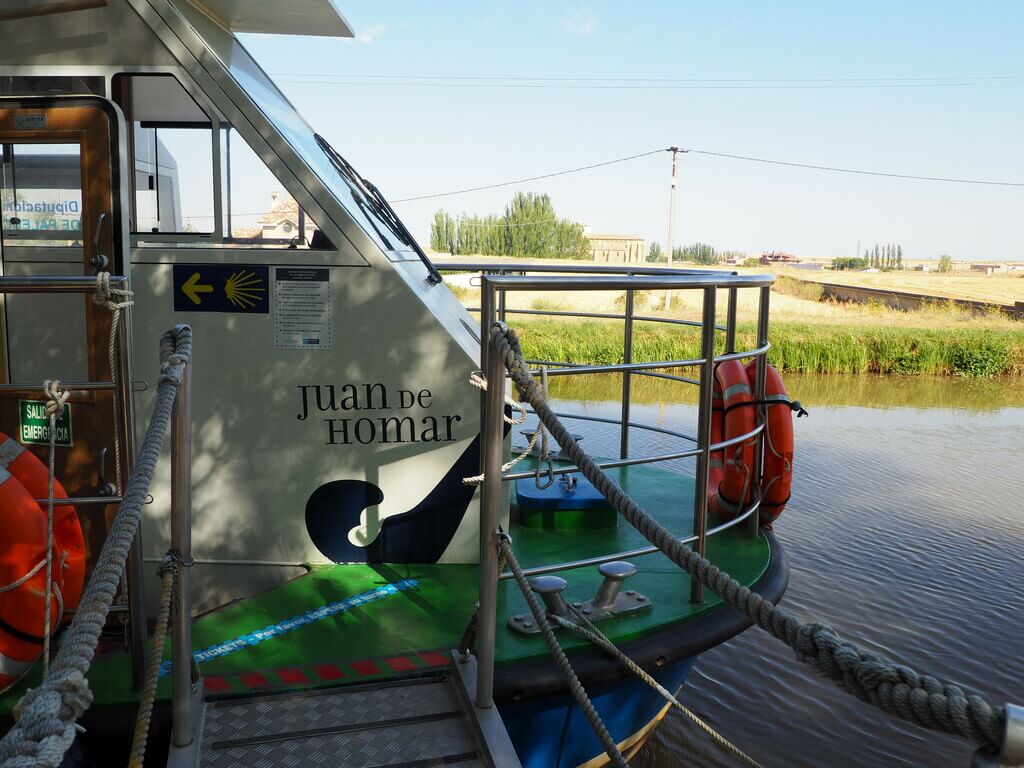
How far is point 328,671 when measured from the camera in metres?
2.94

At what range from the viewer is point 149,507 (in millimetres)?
3707

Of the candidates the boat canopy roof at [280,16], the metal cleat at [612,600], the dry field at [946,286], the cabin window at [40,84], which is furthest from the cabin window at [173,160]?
the dry field at [946,286]

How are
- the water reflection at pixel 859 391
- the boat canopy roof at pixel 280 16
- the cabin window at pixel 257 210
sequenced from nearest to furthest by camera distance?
the cabin window at pixel 257 210
the boat canopy roof at pixel 280 16
the water reflection at pixel 859 391

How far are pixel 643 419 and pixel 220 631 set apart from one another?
1001 cm

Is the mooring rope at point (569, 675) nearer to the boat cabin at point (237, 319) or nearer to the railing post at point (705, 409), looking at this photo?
the railing post at point (705, 409)

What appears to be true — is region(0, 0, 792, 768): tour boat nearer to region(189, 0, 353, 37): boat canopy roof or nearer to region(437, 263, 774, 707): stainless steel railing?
region(437, 263, 774, 707): stainless steel railing

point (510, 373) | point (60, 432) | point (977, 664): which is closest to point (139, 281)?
point (60, 432)

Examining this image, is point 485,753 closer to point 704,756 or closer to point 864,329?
point 704,756

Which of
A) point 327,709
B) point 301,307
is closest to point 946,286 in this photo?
point 301,307

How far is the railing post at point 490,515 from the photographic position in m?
2.46

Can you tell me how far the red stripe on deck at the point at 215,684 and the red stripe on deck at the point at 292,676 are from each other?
174mm

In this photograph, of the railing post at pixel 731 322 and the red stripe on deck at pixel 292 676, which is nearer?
→ the red stripe on deck at pixel 292 676

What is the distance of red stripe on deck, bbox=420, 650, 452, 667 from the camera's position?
9.71 ft

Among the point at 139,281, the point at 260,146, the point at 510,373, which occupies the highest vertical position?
the point at 260,146
